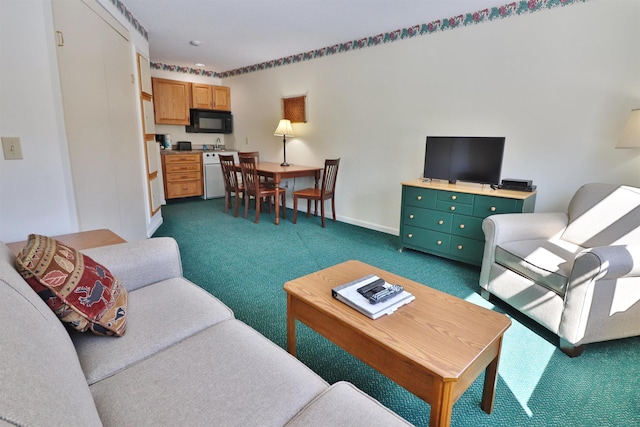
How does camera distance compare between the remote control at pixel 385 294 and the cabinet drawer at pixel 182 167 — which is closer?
the remote control at pixel 385 294

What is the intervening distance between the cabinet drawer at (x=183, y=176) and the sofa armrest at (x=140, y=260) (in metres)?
4.23

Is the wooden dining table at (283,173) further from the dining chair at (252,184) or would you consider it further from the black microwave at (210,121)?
the black microwave at (210,121)

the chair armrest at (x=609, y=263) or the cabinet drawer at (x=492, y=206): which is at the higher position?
the cabinet drawer at (x=492, y=206)

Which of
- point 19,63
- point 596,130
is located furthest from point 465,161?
point 19,63

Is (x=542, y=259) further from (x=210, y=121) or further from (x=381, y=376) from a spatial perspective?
(x=210, y=121)

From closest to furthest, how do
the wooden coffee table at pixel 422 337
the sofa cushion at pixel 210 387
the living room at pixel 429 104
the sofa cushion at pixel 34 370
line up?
the sofa cushion at pixel 34 370, the sofa cushion at pixel 210 387, the wooden coffee table at pixel 422 337, the living room at pixel 429 104

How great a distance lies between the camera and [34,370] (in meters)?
0.63

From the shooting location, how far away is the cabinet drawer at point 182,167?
5.53 metres

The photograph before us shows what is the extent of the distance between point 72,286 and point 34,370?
0.58m

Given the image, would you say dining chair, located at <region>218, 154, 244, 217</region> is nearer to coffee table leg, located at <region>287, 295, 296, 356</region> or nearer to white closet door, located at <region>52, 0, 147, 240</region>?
white closet door, located at <region>52, 0, 147, 240</region>

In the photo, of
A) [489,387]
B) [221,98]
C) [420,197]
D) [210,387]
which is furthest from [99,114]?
[221,98]

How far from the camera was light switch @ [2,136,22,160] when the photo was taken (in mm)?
1688

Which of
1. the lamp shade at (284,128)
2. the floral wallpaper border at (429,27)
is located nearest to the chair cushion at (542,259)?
the floral wallpaper border at (429,27)

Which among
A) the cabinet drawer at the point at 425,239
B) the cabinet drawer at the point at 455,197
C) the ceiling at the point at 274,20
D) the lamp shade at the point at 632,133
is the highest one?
the ceiling at the point at 274,20
